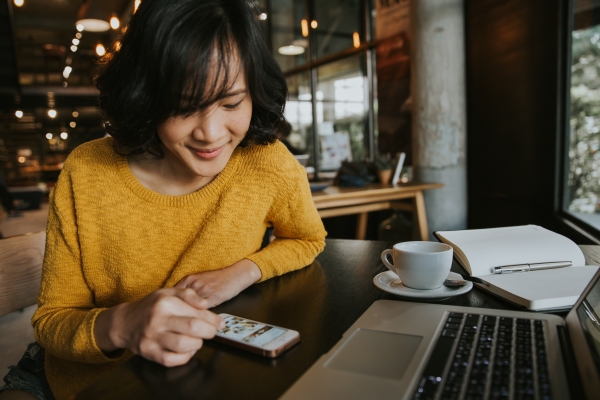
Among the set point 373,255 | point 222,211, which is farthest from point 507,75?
point 222,211

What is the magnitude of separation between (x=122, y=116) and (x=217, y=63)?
23 cm

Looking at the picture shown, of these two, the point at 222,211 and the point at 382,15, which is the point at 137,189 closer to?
the point at 222,211

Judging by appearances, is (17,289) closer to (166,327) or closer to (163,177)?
(163,177)

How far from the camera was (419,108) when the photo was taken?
341cm

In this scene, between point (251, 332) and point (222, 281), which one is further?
point (222, 281)

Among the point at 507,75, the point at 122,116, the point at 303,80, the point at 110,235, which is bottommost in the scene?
the point at 110,235

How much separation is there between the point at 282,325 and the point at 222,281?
21 cm

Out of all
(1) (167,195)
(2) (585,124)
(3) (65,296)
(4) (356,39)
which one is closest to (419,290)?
(1) (167,195)

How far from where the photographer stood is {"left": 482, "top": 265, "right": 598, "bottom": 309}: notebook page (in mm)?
702

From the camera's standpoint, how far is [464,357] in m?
0.54

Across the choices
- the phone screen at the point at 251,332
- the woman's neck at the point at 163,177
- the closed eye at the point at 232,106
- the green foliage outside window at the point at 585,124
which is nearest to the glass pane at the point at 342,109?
the green foliage outside window at the point at 585,124

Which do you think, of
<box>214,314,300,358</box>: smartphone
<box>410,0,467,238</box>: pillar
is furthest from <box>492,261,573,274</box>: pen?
<box>410,0,467,238</box>: pillar

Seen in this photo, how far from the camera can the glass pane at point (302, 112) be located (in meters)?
5.90

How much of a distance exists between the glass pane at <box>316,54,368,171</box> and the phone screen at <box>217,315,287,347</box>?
3.93 metres
